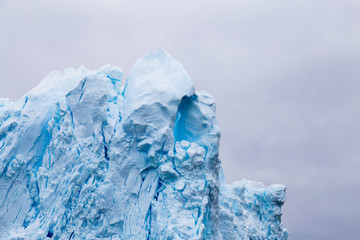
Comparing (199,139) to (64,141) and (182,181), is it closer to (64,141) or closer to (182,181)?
(182,181)

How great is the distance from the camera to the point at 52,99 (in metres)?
13.7

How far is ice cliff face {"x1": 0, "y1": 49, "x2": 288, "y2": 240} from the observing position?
12.0 meters

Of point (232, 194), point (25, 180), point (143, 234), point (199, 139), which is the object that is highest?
point (232, 194)

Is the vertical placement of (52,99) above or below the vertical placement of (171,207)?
above

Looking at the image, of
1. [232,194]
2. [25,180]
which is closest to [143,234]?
[25,180]

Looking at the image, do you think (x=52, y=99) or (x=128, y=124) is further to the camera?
(x=52, y=99)

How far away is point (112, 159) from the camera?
12359 millimetres

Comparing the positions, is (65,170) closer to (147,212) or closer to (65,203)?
(65,203)

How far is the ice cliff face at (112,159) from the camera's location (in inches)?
472

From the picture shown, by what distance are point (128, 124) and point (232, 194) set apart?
751 centimetres

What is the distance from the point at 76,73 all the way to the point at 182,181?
15.4 ft

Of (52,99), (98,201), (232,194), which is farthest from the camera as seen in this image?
(232,194)

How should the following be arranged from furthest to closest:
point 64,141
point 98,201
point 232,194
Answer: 1. point 232,194
2. point 64,141
3. point 98,201

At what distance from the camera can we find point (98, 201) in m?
11.9
